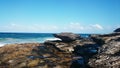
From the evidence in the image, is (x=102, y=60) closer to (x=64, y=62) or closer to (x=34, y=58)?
(x=64, y=62)

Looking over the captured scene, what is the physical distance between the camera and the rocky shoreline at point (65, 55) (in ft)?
45.1

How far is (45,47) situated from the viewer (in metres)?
20.8

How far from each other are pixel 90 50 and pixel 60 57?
3.32 meters

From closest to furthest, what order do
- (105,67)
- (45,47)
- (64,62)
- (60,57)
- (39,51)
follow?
(105,67) → (64,62) → (60,57) → (39,51) → (45,47)

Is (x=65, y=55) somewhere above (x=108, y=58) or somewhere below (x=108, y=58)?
below

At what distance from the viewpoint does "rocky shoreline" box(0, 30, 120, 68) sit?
1373cm

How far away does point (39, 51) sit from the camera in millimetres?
19438

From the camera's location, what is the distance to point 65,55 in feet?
61.3

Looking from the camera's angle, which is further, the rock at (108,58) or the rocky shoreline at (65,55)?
the rocky shoreline at (65,55)

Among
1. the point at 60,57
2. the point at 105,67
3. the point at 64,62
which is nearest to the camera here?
the point at 105,67

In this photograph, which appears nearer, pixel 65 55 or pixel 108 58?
pixel 108 58

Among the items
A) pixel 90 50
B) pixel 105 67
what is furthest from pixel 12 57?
pixel 105 67

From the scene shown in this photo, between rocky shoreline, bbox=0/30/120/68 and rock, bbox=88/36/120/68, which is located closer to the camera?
rock, bbox=88/36/120/68

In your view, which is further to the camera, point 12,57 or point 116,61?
point 12,57
